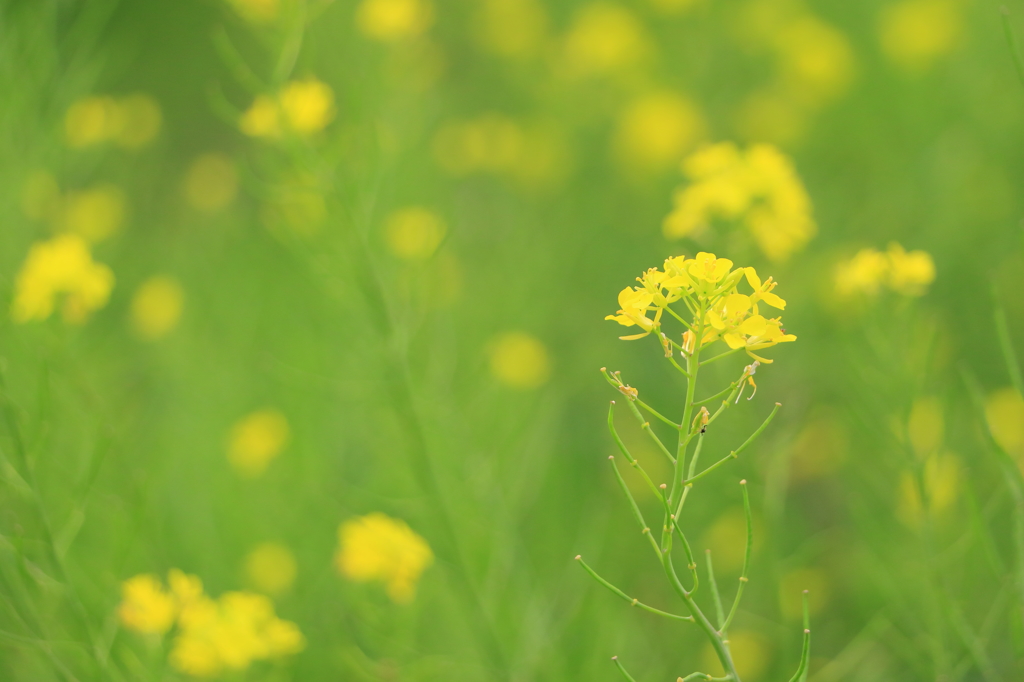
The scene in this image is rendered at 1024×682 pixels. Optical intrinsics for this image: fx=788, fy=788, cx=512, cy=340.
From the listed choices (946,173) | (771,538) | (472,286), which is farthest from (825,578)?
(472,286)

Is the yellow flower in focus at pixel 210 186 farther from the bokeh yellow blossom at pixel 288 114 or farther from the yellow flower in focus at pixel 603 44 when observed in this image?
the bokeh yellow blossom at pixel 288 114

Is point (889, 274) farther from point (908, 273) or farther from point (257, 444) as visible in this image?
point (257, 444)

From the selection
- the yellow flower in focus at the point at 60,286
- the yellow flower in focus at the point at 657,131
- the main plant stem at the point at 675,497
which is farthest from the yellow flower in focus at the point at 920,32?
the yellow flower in focus at the point at 60,286

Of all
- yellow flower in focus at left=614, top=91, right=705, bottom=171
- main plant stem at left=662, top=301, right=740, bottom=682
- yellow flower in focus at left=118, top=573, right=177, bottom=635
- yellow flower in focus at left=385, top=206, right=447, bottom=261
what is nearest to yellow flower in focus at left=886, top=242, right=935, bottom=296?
main plant stem at left=662, top=301, right=740, bottom=682

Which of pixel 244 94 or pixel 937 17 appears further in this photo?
pixel 244 94

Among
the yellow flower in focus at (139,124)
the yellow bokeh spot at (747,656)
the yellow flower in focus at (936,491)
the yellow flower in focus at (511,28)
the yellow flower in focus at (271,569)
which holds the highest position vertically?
the yellow flower in focus at (511,28)

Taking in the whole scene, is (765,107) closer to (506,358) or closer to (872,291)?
(506,358)
